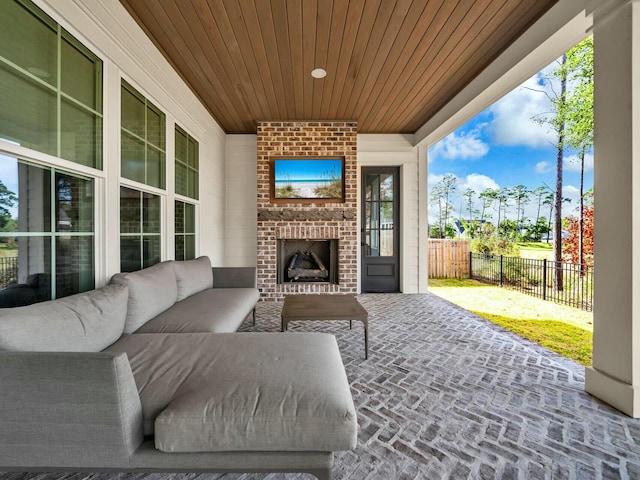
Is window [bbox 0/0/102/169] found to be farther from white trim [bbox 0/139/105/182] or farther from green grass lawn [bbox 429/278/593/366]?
green grass lawn [bbox 429/278/593/366]

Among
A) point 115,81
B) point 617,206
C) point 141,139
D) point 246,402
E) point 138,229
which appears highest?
point 115,81

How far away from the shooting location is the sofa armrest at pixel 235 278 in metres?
3.21

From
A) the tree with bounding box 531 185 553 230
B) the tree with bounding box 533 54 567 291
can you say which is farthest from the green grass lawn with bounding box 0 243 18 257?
the tree with bounding box 531 185 553 230

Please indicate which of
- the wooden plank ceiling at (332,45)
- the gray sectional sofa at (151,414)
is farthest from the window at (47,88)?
the gray sectional sofa at (151,414)

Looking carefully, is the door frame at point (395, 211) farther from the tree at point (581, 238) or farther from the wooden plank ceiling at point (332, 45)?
the tree at point (581, 238)

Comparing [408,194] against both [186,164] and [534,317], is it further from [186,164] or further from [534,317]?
[186,164]

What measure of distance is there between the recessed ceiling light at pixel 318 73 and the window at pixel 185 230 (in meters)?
2.20

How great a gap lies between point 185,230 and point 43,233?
6.18 feet

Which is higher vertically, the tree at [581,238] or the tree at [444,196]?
the tree at [444,196]

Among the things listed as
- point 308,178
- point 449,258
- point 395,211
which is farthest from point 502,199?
point 308,178

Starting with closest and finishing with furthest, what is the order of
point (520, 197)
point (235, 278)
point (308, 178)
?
point (235, 278)
point (308, 178)
point (520, 197)

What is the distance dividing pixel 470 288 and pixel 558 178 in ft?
11.9

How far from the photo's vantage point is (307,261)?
4633mm

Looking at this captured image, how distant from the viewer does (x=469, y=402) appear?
66.8 inches
